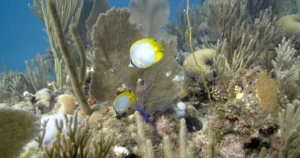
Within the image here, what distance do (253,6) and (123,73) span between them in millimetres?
8921

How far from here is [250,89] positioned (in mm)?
2369

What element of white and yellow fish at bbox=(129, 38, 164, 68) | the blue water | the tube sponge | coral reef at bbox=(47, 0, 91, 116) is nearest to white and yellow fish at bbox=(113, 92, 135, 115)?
white and yellow fish at bbox=(129, 38, 164, 68)

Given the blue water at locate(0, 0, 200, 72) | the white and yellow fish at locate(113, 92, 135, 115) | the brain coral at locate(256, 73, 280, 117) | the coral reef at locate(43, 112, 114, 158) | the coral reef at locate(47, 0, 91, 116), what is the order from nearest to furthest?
1. the coral reef at locate(43, 112, 114, 158)
2. the white and yellow fish at locate(113, 92, 135, 115)
3. the brain coral at locate(256, 73, 280, 117)
4. the coral reef at locate(47, 0, 91, 116)
5. the blue water at locate(0, 0, 200, 72)

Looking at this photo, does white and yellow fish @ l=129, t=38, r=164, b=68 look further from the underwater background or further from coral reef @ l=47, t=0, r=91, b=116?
coral reef @ l=47, t=0, r=91, b=116

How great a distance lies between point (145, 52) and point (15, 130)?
148 centimetres

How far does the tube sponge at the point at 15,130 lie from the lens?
142cm

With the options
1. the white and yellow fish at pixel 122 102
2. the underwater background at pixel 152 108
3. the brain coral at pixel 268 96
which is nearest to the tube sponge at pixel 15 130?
the underwater background at pixel 152 108

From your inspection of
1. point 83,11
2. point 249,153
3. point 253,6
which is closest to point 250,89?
point 249,153

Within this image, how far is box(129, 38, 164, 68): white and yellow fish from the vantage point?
5.14 ft

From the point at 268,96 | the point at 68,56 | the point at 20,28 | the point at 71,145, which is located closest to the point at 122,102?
the point at 71,145

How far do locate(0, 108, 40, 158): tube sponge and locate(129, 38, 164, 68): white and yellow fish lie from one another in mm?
1182

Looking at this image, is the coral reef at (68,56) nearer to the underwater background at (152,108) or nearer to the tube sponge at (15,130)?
the underwater background at (152,108)

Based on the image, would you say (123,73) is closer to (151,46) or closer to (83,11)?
(151,46)

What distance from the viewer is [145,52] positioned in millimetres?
1579
